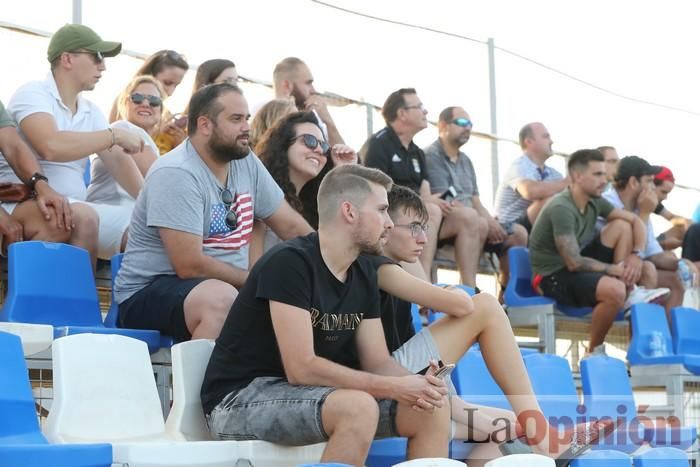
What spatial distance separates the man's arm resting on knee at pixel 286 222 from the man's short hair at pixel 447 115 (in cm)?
264

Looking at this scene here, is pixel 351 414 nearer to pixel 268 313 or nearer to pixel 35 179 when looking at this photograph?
pixel 268 313

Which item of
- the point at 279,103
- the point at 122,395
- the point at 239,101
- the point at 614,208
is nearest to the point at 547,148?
the point at 614,208

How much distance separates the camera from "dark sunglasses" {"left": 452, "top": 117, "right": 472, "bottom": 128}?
6.82m

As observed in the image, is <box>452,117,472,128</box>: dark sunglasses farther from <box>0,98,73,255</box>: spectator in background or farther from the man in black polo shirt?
<box>0,98,73,255</box>: spectator in background

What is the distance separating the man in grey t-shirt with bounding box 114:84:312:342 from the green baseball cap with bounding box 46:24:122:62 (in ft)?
2.40

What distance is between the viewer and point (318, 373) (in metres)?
3.06

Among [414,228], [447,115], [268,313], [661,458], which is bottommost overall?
[661,458]

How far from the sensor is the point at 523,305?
6883 millimetres

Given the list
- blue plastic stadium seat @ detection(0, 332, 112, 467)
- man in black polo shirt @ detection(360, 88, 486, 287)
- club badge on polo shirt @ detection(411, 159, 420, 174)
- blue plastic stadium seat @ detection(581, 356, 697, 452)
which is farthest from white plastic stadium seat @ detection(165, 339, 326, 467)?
club badge on polo shirt @ detection(411, 159, 420, 174)

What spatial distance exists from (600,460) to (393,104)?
329 cm

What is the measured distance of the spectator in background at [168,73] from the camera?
5.47 metres

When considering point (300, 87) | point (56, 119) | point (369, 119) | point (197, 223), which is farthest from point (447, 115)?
point (197, 223)

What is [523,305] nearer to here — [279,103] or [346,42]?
[346,42]

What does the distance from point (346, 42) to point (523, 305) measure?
198cm
